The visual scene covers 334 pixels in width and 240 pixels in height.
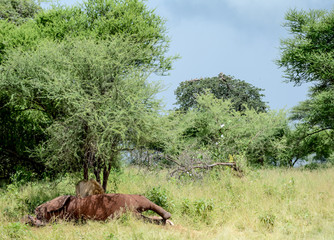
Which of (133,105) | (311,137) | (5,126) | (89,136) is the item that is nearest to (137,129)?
(133,105)

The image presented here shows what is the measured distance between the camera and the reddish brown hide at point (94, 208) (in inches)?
263

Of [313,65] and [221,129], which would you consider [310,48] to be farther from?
[221,129]

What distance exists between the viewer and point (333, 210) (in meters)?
7.63

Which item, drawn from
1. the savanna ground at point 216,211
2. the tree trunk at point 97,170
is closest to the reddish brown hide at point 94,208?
the savanna ground at point 216,211

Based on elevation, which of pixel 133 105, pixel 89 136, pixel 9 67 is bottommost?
pixel 89 136

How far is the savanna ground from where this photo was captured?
5.83m

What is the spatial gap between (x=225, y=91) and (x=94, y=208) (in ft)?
69.9

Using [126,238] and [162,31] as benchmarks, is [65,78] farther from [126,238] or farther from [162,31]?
[162,31]

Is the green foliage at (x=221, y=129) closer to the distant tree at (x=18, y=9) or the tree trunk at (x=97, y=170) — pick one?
the tree trunk at (x=97, y=170)

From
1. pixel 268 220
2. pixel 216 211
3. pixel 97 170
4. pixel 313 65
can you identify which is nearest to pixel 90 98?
pixel 97 170

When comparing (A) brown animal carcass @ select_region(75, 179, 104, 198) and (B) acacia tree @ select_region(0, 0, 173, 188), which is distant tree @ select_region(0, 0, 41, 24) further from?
(A) brown animal carcass @ select_region(75, 179, 104, 198)

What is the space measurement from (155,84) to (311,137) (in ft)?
57.3

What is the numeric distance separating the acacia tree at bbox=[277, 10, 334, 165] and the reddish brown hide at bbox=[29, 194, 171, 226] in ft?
46.4

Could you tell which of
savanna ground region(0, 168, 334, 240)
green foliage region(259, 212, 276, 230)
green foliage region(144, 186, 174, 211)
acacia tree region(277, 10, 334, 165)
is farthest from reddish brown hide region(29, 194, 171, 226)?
acacia tree region(277, 10, 334, 165)
